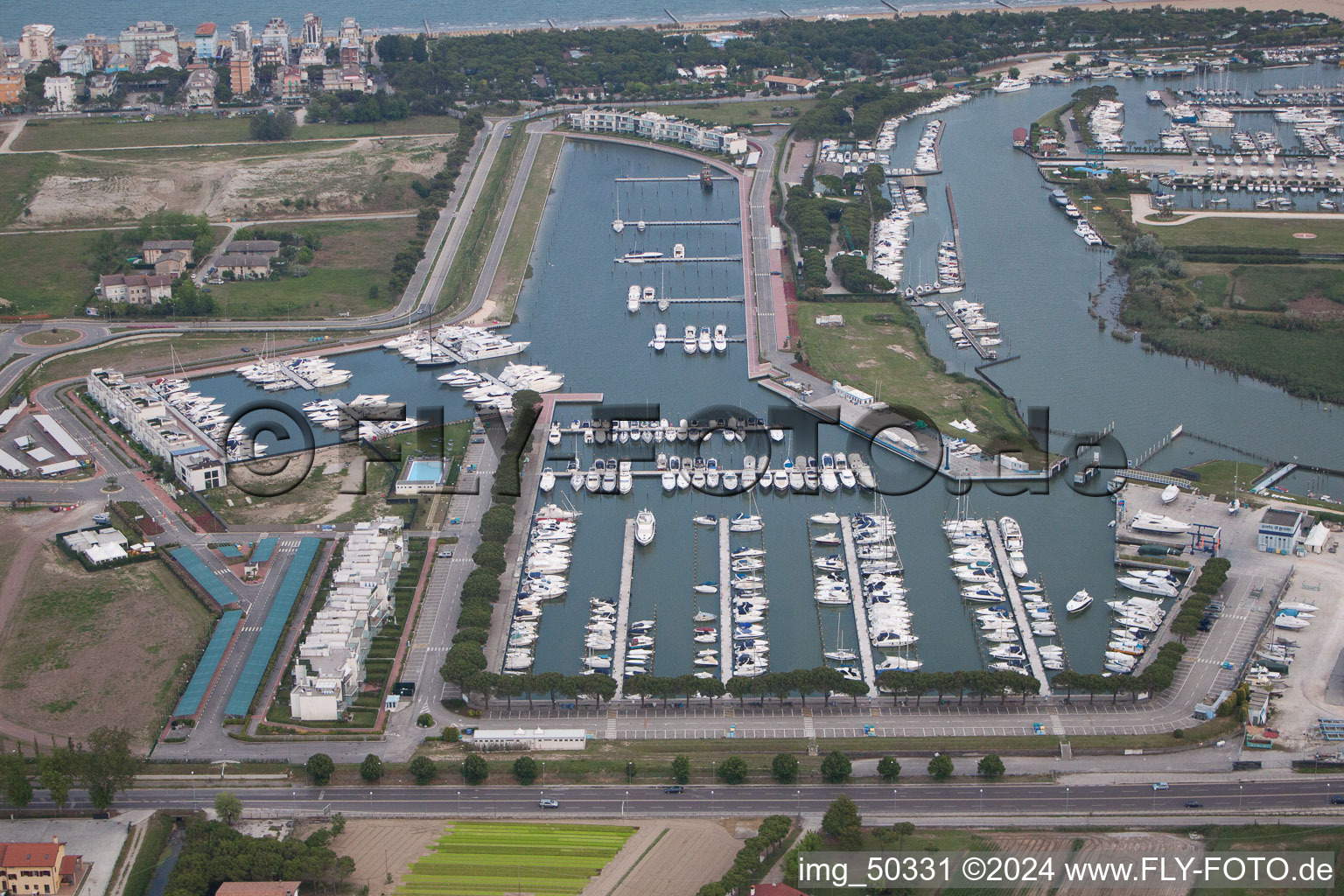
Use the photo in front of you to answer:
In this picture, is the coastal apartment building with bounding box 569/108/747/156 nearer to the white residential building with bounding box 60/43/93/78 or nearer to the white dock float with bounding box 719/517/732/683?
the white residential building with bounding box 60/43/93/78

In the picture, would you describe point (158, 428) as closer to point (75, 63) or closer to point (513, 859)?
point (513, 859)

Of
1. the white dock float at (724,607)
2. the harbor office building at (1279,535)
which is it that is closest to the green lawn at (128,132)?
the white dock float at (724,607)

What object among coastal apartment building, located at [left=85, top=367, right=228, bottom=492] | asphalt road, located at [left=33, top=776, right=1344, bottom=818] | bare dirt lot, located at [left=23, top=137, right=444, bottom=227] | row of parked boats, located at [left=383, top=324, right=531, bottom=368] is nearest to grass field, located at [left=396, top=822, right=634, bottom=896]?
asphalt road, located at [left=33, top=776, right=1344, bottom=818]

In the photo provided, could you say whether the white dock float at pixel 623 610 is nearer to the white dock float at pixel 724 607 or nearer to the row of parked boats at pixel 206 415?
the white dock float at pixel 724 607

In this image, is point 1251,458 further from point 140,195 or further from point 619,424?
point 140,195

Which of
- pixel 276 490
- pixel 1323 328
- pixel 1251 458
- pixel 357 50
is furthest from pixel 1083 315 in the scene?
pixel 357 50

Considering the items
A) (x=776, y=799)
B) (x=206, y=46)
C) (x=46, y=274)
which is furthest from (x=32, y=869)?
(x=206, y=46)
